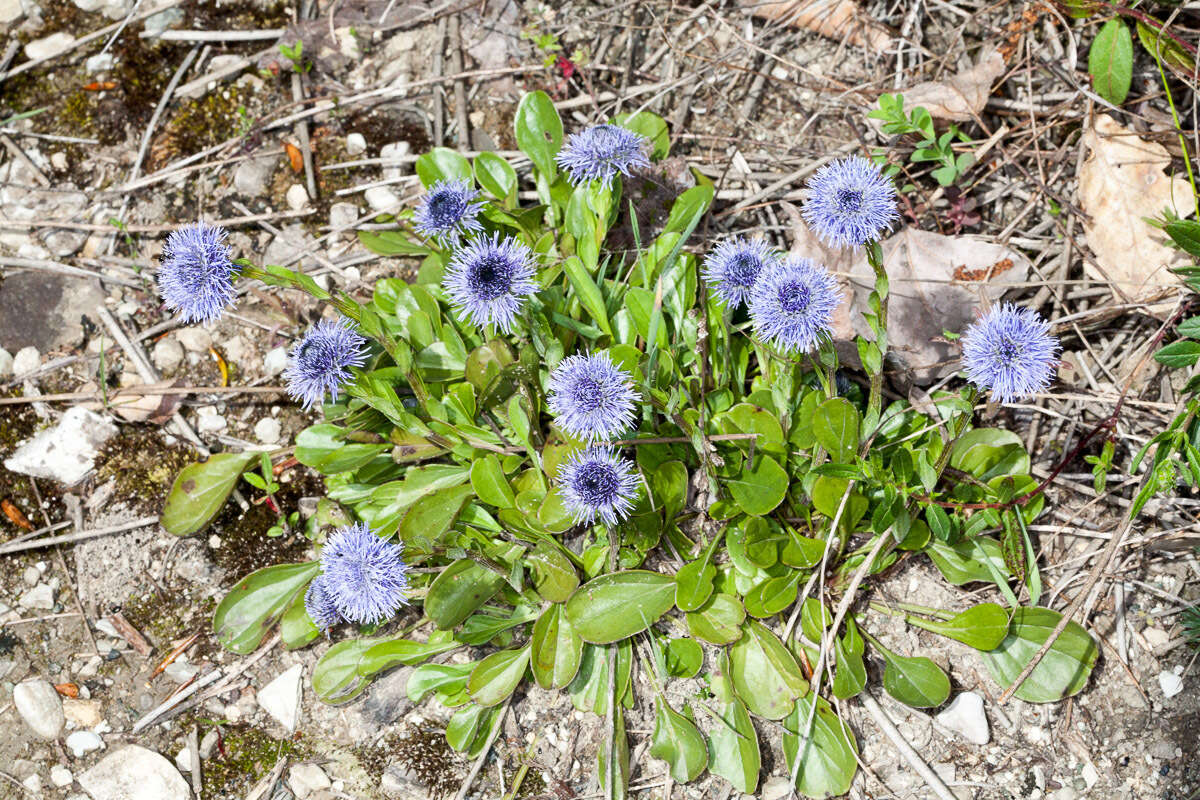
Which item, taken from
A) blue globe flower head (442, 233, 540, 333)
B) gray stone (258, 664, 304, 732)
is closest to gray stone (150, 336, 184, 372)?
gray stone (258, 664, 304, 732)

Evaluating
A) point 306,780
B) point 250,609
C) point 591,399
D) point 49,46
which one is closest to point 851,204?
point 591,399

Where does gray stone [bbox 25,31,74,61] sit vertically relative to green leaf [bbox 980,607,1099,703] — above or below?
above

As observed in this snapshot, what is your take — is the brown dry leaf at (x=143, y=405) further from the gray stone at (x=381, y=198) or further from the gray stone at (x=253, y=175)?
the gray stone at (x=381, y=198)

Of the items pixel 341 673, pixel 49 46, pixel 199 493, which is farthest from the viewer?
pixel 49 46

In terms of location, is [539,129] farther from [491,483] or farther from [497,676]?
[497,676]

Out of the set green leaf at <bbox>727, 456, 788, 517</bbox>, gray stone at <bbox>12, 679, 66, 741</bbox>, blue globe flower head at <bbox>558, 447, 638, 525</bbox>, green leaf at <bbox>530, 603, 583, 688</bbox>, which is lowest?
gray stone at <bbox>12, 679, 66, 741</bbox>

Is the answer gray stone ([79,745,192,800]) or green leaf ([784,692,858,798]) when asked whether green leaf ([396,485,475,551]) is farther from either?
green leaf ([784,692,858,798])
